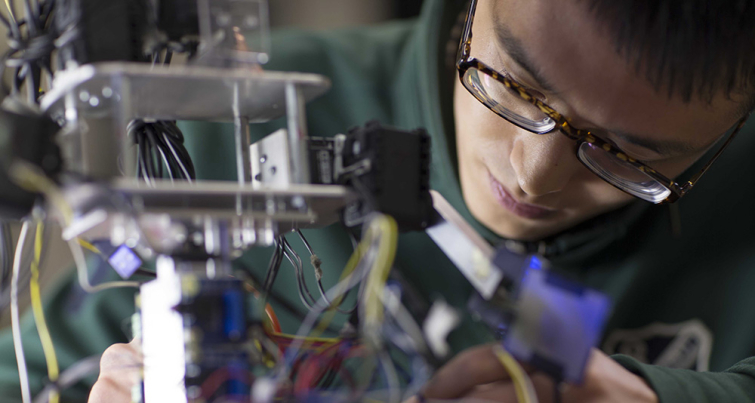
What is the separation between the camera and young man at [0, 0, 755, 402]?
636mm

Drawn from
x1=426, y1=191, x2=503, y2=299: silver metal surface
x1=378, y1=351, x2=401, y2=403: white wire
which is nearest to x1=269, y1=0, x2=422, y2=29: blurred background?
x1=426, y1=191, x2=503, y2=299: silver metal surface

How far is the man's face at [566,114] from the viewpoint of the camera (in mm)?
665

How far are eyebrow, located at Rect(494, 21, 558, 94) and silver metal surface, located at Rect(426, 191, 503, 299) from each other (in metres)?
0.24

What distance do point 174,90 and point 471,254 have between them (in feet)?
1.00

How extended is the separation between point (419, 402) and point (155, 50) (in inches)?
15.9

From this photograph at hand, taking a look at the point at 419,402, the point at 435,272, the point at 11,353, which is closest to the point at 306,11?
the point at 435,272

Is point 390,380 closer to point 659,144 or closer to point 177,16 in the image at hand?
point 177,16

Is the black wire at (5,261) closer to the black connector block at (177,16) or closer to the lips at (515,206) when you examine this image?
the black connector block at (177,16)

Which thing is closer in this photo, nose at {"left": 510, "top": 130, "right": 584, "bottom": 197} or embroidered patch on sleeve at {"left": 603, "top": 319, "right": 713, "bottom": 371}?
nose at {"left": 510, "top": 130, "right": 584, "bottom": 197}

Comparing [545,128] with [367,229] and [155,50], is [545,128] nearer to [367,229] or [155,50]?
[367,229]

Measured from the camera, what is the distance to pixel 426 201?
1.82ft

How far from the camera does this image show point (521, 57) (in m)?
0.71

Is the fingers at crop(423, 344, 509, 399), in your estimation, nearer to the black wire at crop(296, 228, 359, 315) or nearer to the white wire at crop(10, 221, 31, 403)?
the black wire at crop(296, 228, 359, 315)

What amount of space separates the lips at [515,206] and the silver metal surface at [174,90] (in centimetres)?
48
